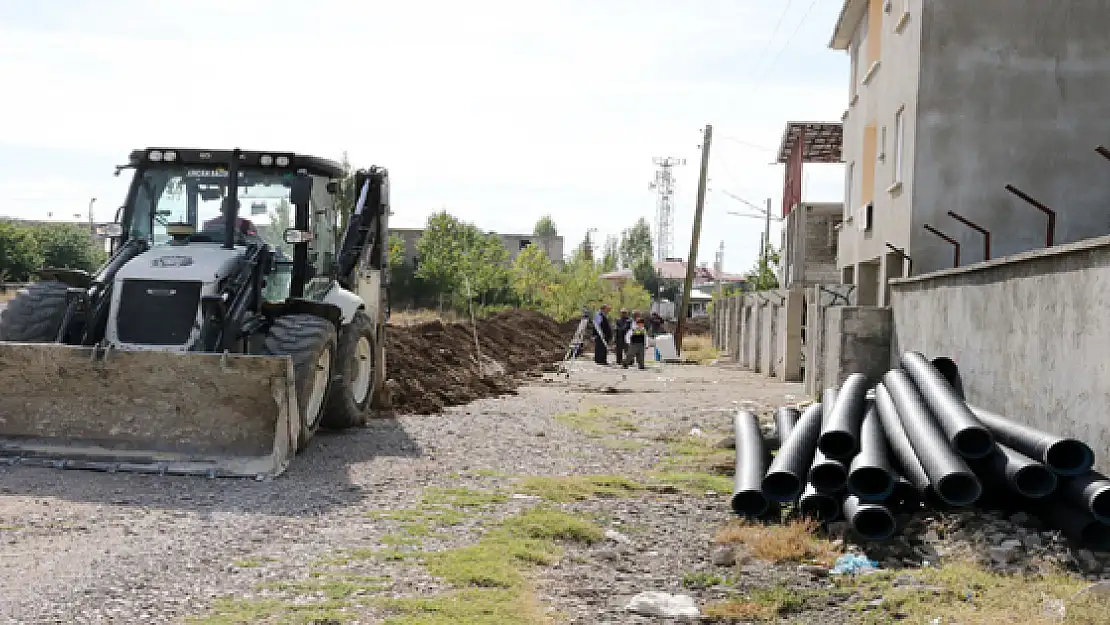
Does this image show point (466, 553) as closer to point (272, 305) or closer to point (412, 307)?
point (272, 305)

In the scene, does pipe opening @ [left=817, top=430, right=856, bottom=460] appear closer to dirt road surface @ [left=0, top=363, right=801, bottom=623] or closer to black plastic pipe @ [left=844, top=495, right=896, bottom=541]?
black plastic pipe @ [left=844, top=495, right=896, bottom=541]

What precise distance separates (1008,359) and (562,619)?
5.16 meters

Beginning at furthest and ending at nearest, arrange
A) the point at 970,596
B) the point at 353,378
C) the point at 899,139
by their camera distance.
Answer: the point at 899,139, the point at 353,378, the point at 970,596

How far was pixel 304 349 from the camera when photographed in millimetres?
11211

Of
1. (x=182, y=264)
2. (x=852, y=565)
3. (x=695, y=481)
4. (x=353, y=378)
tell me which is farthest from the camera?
(x=353, y=378)

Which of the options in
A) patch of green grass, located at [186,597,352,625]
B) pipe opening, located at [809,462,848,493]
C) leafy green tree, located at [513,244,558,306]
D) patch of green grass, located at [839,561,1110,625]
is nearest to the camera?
patch of green grass, located at [186,597,352,625]

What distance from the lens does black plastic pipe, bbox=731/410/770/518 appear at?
888 cm

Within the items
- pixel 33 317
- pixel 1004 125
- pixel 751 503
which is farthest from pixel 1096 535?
pixel 1004 125

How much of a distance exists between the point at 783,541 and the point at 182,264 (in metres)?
6.43

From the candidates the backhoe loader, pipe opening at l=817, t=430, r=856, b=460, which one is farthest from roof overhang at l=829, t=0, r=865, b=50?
pipe opening at l=817, t=430, r=856, b=460

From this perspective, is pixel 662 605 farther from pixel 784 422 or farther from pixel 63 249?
pixel 63 249

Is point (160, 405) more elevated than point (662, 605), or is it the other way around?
point (160, 405)

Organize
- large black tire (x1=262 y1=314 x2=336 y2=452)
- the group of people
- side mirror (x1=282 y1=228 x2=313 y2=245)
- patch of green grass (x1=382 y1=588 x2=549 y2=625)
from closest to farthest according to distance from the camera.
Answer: patch of green grass (x1=382 y1=588 x2=549 y2=625)
large black tire (x1=262 y1=314 x2=336 y2=452)
side mirror (x1=282 y1=228 x2=313 y2=245)
the group of people

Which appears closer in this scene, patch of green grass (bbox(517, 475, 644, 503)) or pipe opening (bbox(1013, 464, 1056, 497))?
pipe opening (bbox(1013, 464, 1056, 497))
